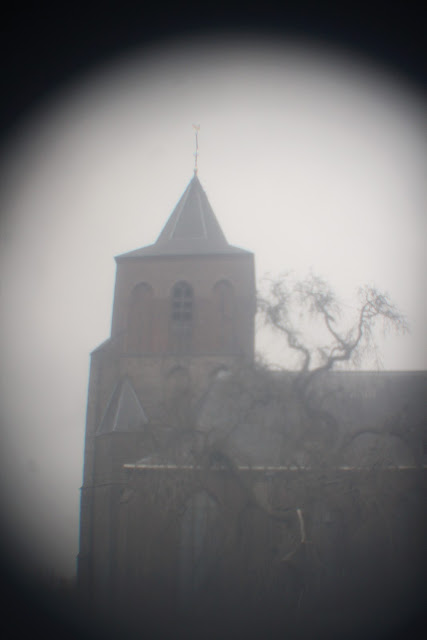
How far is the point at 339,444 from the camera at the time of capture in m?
17.7

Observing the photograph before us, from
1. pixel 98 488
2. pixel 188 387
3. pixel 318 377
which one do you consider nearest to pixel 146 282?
pixel 98 488

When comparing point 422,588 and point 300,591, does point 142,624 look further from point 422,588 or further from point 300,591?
point 422,588

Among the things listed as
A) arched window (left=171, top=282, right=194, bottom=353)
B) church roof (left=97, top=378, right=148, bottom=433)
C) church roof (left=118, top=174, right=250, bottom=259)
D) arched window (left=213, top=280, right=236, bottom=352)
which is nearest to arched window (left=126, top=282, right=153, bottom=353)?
arched window (left=171, top=282, right=194, bottom=353)

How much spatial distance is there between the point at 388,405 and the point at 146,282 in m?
12.3

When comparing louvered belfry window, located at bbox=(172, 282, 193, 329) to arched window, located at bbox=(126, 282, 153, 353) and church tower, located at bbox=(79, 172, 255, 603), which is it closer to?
church tower, located at bbox=(79, 172, 255, 603)

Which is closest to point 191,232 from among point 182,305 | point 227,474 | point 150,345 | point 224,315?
point 182,305

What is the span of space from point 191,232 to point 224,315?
5061mm

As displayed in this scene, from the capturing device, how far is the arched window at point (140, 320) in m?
28.9

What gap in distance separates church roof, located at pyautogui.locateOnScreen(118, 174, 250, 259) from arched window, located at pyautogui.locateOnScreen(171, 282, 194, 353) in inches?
71.4

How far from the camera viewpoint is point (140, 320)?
29.4 metres

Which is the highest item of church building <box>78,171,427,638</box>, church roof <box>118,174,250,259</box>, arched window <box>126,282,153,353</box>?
church roof <box>118,174,250,259</box>

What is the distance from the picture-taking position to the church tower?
974 inches

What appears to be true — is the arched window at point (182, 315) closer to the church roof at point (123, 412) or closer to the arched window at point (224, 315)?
the arched window at point (224, 315)

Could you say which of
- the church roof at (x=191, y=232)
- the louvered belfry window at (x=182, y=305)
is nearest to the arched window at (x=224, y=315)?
the louvered belfry window at (x=182, y=305)
